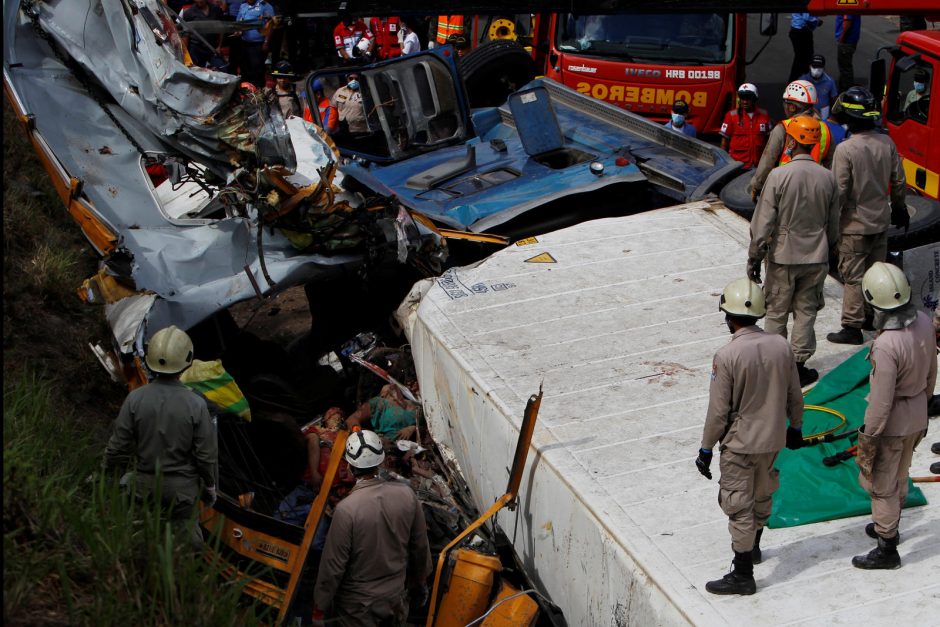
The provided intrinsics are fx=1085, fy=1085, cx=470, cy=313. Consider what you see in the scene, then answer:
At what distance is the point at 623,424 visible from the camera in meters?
5.84

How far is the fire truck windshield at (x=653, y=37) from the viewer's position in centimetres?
1184

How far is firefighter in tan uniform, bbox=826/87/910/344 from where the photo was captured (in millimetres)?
6336

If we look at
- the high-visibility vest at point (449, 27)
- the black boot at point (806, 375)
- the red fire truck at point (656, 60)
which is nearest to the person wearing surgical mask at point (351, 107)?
the red fire truck at point (656, 60)

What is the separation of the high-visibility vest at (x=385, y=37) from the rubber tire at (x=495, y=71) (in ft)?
11.6

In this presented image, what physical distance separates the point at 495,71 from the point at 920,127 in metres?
5.17

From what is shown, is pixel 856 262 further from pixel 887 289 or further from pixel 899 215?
pixel 887 289

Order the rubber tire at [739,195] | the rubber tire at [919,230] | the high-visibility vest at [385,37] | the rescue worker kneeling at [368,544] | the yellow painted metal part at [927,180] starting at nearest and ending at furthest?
the rescue worker kneeling at [368,544] → the rubber tire at [919,230] → the rubber tire at [739,195] → the yellow painted metal part at [927,180] → the high-visibility vest at [385,37]

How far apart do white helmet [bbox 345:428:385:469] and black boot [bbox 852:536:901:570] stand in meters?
2.15

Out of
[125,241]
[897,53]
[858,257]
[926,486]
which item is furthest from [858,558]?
[897,53]

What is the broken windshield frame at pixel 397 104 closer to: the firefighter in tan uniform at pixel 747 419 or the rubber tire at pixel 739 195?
the rubber tire at pixel 739 195

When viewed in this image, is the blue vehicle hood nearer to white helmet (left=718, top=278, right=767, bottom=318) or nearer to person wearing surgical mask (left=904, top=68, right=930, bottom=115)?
person wearing surgical mask (left=904, top=68, right=930, bottom=115)

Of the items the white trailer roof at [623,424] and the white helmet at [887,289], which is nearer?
the white helmet at [887,289]

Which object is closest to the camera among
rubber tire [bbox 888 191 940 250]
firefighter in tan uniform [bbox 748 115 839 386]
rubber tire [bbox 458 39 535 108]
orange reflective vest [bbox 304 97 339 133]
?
firefighter in tan uniform [bbox 748 115 839 386]

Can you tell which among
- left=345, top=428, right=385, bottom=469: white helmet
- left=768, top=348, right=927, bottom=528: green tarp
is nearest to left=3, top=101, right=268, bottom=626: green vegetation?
left=345, top=428, right=385, bottom=469: white helmet
